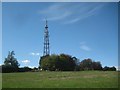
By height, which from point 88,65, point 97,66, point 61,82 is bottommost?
point 61,82

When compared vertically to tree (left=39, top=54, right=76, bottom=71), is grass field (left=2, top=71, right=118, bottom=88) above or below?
below

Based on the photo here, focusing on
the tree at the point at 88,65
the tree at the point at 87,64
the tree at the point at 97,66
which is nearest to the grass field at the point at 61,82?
the tree at the point at 97,66

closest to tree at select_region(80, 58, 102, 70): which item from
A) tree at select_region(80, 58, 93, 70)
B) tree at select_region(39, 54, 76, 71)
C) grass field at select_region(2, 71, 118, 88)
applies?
tree at select_region(80, 58, 93, 70)

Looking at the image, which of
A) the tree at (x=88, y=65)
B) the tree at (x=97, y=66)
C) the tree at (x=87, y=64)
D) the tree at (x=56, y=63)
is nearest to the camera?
the tree at (x=56, y=63)

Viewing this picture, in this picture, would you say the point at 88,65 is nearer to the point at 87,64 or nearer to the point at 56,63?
the point at 87,64

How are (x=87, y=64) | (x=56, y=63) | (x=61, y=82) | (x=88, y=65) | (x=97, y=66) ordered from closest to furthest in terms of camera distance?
(x=61, y=82) → (x=56, y=63) → (x=97, y=66) → (x=88, y=65) → (x=87, y=64)

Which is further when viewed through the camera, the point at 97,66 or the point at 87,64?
the point at 87,64

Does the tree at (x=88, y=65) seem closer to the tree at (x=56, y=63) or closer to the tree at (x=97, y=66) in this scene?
the tree at (x=97, y=66)

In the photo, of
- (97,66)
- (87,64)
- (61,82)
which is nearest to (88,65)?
(87,64)

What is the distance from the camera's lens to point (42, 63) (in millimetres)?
113500

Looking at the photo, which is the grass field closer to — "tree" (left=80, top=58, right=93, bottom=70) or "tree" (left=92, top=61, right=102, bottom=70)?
"tree" (left=92, top=61, right=102, bottom=70)

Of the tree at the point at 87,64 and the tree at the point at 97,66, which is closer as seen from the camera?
the tree at the point at 97,66

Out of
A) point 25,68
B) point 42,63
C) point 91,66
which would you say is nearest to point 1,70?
point 25,68

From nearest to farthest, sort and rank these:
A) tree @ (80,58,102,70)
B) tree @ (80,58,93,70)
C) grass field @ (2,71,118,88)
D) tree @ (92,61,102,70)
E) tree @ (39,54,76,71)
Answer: grass field @ (2,71,118,88)
tree @ (39,54,76,71)
tree @ (92,61,102,70)
tree @ (80,58,102,70)
tree @ (80,58,93,70)
